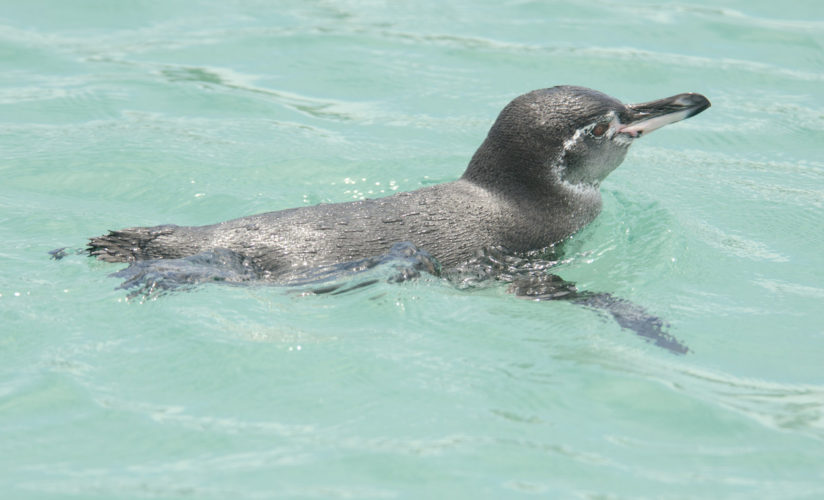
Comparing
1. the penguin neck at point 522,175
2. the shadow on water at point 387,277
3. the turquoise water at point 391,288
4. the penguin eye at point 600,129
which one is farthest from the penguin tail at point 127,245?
the penguin eye at point 600,129

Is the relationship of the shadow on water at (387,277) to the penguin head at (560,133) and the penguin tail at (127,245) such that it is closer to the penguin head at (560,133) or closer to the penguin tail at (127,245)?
the penguin tail at (127,245)

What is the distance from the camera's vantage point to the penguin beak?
264 inches

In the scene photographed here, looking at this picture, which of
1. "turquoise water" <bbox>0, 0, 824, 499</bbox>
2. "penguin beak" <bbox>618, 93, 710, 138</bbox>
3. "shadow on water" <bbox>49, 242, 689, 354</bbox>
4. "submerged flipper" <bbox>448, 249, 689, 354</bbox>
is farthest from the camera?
"penguin beak" <bbox>618, 93, 710, 138</bbox>

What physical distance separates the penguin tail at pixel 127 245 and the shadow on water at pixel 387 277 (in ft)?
0.26

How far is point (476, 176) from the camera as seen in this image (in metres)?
6.69

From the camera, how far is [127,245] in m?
5.67

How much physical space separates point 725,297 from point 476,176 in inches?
69.2

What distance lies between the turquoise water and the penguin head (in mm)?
598

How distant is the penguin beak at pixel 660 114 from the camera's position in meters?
6.71

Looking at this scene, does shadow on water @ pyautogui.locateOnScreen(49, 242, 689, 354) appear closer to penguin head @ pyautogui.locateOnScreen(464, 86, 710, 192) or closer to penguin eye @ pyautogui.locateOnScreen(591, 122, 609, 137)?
penguin head @ pyautogui.locateOnScreen(464, 86, 710, 192)

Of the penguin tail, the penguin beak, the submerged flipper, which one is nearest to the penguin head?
the penguin beak

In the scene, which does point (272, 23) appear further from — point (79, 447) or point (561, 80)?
point (79, 447)

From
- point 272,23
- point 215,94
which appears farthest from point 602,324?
point 272,23

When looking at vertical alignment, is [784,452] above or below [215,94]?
below
